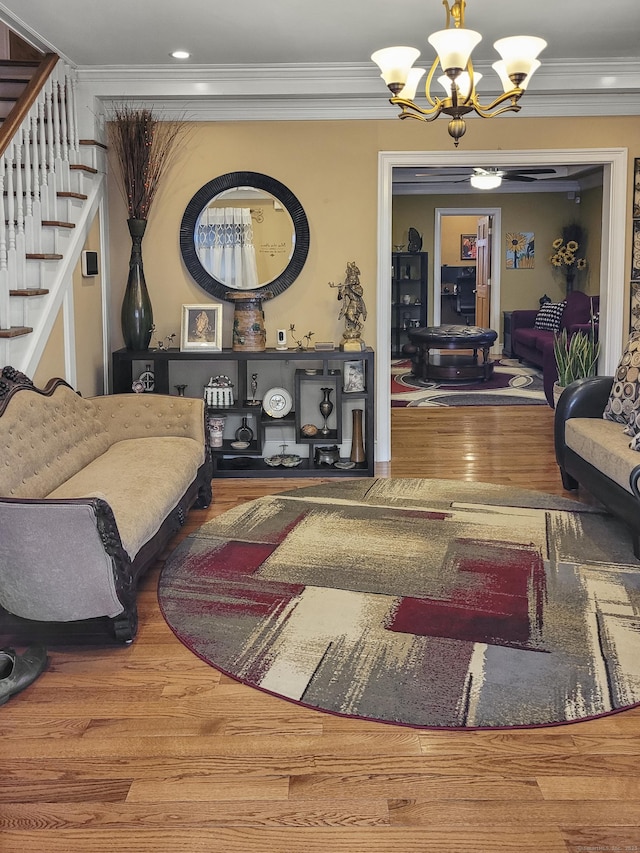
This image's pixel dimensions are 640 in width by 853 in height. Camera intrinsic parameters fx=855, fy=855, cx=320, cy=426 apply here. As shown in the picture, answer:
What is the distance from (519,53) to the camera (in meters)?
3.43

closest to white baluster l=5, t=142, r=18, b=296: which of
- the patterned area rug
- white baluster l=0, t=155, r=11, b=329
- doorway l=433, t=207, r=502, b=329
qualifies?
white baluster l=0, t=155, r=11, b=329

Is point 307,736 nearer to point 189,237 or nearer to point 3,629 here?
point 3,629

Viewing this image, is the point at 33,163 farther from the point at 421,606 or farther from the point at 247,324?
the point at 421,606

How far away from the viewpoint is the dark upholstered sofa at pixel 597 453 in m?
3.88

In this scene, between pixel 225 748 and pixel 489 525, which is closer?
pixel 225 748

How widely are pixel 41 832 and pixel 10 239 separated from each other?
9.73 ft

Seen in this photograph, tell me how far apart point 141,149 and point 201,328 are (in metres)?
1.19

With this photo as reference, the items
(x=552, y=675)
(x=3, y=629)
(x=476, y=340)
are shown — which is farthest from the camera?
(x=476, y=340)

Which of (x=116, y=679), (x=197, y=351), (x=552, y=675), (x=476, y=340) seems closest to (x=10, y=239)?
(x=197, y=351)

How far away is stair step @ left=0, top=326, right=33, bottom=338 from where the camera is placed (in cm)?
A: 388

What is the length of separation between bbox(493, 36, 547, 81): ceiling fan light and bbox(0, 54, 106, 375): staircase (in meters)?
2.27

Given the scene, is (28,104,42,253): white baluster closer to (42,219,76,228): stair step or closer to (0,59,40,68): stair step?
(42,219,76,228): stair step

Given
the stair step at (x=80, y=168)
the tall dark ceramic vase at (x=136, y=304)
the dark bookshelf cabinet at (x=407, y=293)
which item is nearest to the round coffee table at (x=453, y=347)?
the dark bookshelf cabinet at (x=407, y=293)

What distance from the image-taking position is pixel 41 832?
2.05 metres
